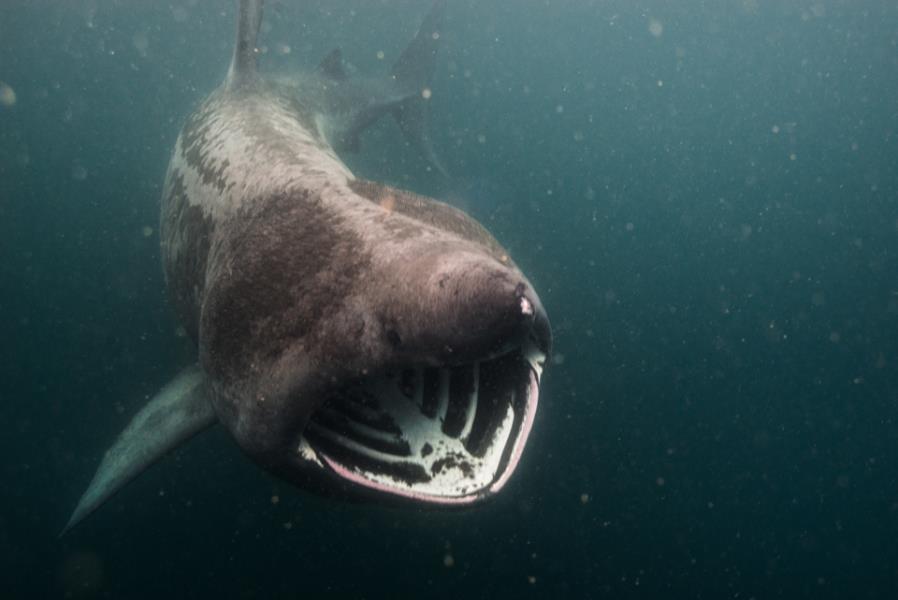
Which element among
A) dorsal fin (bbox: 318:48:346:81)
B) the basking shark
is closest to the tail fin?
dorsal fin (bbox: 318:48:346:81)

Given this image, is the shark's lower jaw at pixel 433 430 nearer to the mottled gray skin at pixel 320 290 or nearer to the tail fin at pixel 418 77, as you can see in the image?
the mottled gray skin at pixel 320 290

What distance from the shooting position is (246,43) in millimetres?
5656

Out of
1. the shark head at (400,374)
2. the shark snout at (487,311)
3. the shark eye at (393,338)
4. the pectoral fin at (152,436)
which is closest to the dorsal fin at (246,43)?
the pectoral fin at (152,436)

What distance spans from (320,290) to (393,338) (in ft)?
1.57

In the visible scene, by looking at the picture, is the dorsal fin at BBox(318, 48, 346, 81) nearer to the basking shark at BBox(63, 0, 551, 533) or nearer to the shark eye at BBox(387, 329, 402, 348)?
the basking shark at BBox(63, 0, 551, 533)

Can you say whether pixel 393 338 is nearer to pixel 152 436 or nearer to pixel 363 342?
pixel 363 342

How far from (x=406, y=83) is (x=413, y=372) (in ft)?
33.9

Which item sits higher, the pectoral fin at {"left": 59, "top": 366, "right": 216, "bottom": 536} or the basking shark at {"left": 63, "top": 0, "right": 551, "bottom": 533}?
the basking shark at {"left": 63, "top": 0, "right": 551, "bottom": 533}

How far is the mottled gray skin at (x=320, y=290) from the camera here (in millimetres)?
1720

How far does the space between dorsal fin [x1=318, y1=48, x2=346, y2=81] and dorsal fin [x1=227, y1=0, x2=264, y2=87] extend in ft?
7.21

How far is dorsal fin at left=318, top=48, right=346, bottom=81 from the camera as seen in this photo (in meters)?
7.92

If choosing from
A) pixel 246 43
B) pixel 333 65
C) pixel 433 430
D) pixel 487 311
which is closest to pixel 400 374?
pixel 433 430

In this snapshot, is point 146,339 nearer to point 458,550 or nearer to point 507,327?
point 458,550

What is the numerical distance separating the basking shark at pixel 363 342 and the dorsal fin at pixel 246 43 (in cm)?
297
